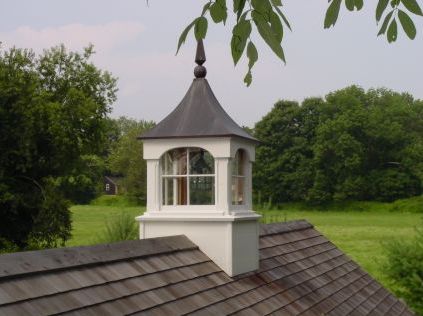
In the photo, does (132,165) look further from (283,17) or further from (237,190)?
(283,17)

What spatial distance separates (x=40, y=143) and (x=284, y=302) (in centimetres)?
2560

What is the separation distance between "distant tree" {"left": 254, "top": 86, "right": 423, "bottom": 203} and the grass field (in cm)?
183

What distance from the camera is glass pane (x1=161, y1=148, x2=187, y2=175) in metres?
8.96

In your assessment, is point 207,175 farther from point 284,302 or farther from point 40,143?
point 40,143

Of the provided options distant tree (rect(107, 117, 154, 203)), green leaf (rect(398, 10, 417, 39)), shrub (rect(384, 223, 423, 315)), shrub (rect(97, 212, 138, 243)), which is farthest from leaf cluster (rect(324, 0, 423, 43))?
distant tree (rect(107, 117, 154, 203))

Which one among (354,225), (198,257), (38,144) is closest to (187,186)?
(198,257)

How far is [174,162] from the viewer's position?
9.03 m

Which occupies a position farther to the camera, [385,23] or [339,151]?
[339,151]

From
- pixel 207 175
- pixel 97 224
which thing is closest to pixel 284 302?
pixel 207 175

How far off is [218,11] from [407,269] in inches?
531

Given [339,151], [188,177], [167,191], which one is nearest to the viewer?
[188,177]

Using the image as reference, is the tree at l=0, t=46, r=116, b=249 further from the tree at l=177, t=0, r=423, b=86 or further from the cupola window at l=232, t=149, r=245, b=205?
the tree at l=177, t=0, r=423, b=86

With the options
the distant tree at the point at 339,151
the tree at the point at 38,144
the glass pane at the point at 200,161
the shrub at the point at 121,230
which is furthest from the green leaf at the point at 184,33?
the distant tree at the point at 339,151

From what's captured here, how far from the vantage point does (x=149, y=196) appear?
29.4ft
